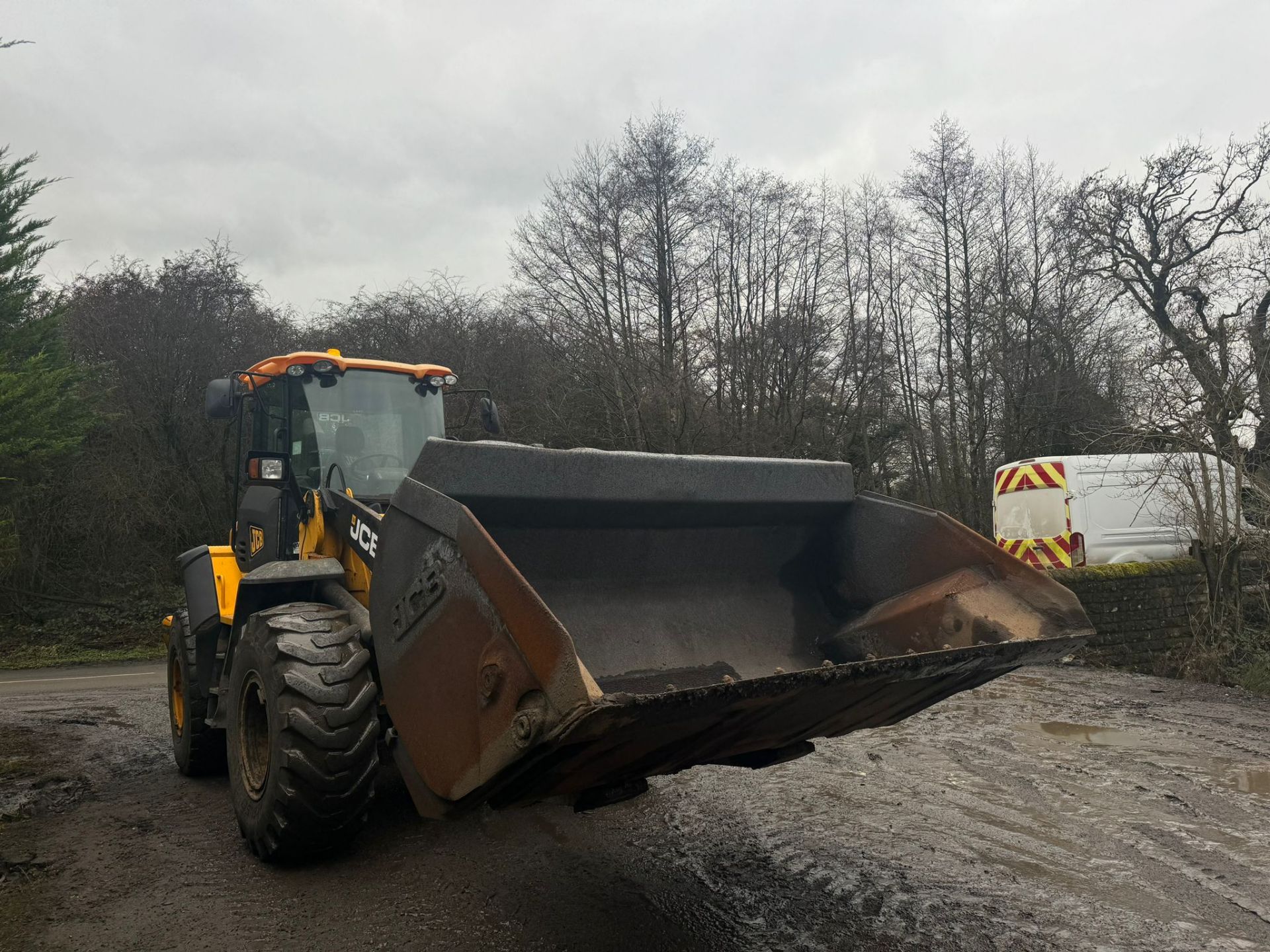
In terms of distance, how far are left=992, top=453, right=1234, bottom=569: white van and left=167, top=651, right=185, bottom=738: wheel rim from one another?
906 cm

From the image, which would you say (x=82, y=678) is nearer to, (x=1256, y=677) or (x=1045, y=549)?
(x=1045, y=549)

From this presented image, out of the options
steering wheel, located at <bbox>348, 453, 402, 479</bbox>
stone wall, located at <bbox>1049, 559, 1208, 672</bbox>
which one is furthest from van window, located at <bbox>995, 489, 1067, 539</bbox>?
steering wheel, located at <bbox>348, 453, 402, 479</bbox>

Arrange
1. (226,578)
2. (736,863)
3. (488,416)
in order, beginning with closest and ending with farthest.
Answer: (736,863), (226,578), (488,416)

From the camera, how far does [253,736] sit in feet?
13.8

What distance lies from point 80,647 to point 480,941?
47.9ft

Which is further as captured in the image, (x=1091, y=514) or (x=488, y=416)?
(x=1091, y=514)

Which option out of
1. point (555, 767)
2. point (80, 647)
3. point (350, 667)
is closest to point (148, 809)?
point (350, 667)

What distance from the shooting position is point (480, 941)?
3299 millimetres

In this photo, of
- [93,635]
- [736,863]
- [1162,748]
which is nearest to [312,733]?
[736,863]

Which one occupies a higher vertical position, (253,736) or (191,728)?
(253,736)

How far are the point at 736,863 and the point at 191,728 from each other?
11.3ft

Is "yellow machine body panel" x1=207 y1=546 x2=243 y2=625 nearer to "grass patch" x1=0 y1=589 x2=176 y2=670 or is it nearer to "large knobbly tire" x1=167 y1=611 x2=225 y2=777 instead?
"large knobbly tire" x1=167 y1=611 x2=225 y2=777

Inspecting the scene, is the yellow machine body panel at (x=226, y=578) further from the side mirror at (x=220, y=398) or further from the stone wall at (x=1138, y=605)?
the stone wall at (x=1138, y=605)

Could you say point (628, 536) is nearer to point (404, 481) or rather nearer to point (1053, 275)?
point (404, 481)
